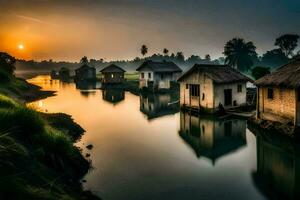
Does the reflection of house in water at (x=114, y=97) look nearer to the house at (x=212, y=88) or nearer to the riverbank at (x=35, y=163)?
the house at (x=212, y=88)

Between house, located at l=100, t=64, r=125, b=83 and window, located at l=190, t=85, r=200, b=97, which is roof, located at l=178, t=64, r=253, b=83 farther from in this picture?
house, located at l=100, t=64, r=125, b=83

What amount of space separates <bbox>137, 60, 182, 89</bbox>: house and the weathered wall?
22593mm

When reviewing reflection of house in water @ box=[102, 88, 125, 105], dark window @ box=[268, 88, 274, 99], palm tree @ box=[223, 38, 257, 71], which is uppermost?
palm tree @ box=[223, 38, 257, 71]

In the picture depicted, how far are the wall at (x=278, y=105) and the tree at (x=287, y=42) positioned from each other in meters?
95.7

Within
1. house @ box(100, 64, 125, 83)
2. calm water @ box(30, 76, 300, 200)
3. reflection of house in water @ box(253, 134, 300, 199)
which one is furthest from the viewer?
house @ box(100, 64, 125, 83)

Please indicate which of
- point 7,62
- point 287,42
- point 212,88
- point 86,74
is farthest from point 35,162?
point 287,42

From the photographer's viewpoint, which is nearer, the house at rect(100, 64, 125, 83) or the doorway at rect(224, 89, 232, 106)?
the doorway at rect(224, 89, 232, 106)

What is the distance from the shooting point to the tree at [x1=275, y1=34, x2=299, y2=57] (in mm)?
106031

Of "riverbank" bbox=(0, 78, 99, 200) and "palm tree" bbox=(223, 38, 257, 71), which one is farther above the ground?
"palm tree" bbox=(223, 38, 257, 71)

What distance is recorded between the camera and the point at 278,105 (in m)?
22.0

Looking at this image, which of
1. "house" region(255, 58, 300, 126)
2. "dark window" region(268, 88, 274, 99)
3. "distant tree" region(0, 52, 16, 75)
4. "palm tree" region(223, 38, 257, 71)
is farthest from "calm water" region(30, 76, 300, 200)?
"palm tree" region(223, 38, 257, 71)

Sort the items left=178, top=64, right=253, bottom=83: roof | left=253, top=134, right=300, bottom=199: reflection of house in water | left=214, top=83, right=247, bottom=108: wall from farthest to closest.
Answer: left=178, top=64, right=253, bottom=83: roof
left=214, top=83, right=247, bottom=108: wall
left=253, top=134, right=300, bottom=199: reflection of house in water

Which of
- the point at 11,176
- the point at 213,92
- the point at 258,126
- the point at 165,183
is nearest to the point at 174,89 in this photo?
the point at 213,92

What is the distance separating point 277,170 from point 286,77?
8.96 m
